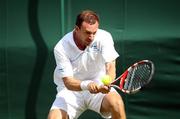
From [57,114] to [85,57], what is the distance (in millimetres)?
573

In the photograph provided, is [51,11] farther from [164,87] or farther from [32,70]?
[164,87]

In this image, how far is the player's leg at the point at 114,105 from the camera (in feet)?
18.8

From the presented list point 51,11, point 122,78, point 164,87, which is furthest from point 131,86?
point 51,11

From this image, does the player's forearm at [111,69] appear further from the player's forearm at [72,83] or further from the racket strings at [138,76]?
the player's forearm at [72,83]

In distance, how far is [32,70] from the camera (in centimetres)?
732

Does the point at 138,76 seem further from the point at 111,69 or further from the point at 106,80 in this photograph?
the point at 106,80

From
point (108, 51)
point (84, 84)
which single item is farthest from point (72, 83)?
point (108, 51)

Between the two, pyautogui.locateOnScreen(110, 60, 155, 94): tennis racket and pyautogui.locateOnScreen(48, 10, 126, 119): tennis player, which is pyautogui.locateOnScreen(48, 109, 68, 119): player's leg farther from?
pyautogui.locateOnScreen(110, 60, 155, 94): tennis racket

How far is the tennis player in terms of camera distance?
5824mm

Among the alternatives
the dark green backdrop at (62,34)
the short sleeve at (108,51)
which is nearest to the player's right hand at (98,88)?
the short sleeve at (108,51)

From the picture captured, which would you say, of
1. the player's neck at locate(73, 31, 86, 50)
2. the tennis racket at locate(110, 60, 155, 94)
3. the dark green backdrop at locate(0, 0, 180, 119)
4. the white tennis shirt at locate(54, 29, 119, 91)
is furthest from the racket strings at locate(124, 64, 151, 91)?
the dark green backdrop at locate(0, 0, 180, 119)

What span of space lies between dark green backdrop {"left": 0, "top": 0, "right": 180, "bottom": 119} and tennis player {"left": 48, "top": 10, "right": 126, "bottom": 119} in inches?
39.6

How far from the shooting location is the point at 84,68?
6102 millimetres

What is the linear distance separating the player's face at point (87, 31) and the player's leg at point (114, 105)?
51cm
